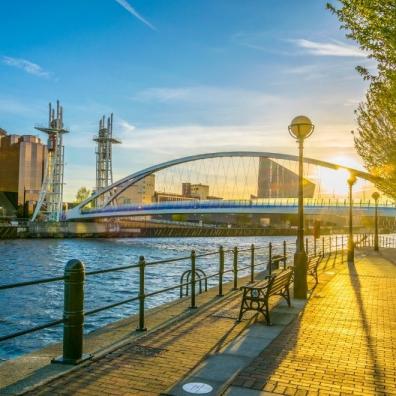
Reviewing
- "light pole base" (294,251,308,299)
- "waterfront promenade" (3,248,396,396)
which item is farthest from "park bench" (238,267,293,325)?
"light pole base" (294,251,308,299)

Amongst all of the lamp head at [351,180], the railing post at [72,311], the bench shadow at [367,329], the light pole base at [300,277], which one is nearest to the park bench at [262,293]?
the bench shadow at [367,329]

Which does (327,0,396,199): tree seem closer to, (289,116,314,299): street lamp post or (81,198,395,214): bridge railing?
(289,116,314,299): street lamp post

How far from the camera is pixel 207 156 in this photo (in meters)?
84.2

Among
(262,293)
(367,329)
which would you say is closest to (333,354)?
(367,329)

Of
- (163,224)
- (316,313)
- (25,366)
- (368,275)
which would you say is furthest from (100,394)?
(163,224)

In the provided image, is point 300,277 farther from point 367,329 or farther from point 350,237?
point 350,237

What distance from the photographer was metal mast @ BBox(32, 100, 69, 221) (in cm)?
9412

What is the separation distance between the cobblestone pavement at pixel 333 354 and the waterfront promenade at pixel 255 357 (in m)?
0.01

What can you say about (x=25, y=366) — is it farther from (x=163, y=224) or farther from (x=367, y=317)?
(x=163, y=224)

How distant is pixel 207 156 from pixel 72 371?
259ft

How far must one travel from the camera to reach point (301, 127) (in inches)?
495

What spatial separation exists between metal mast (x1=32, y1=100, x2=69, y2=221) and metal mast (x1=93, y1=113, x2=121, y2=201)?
1367 cm

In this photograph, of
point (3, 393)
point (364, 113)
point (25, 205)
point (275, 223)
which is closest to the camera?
point (3, 393)

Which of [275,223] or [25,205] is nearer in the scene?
[25,205]
